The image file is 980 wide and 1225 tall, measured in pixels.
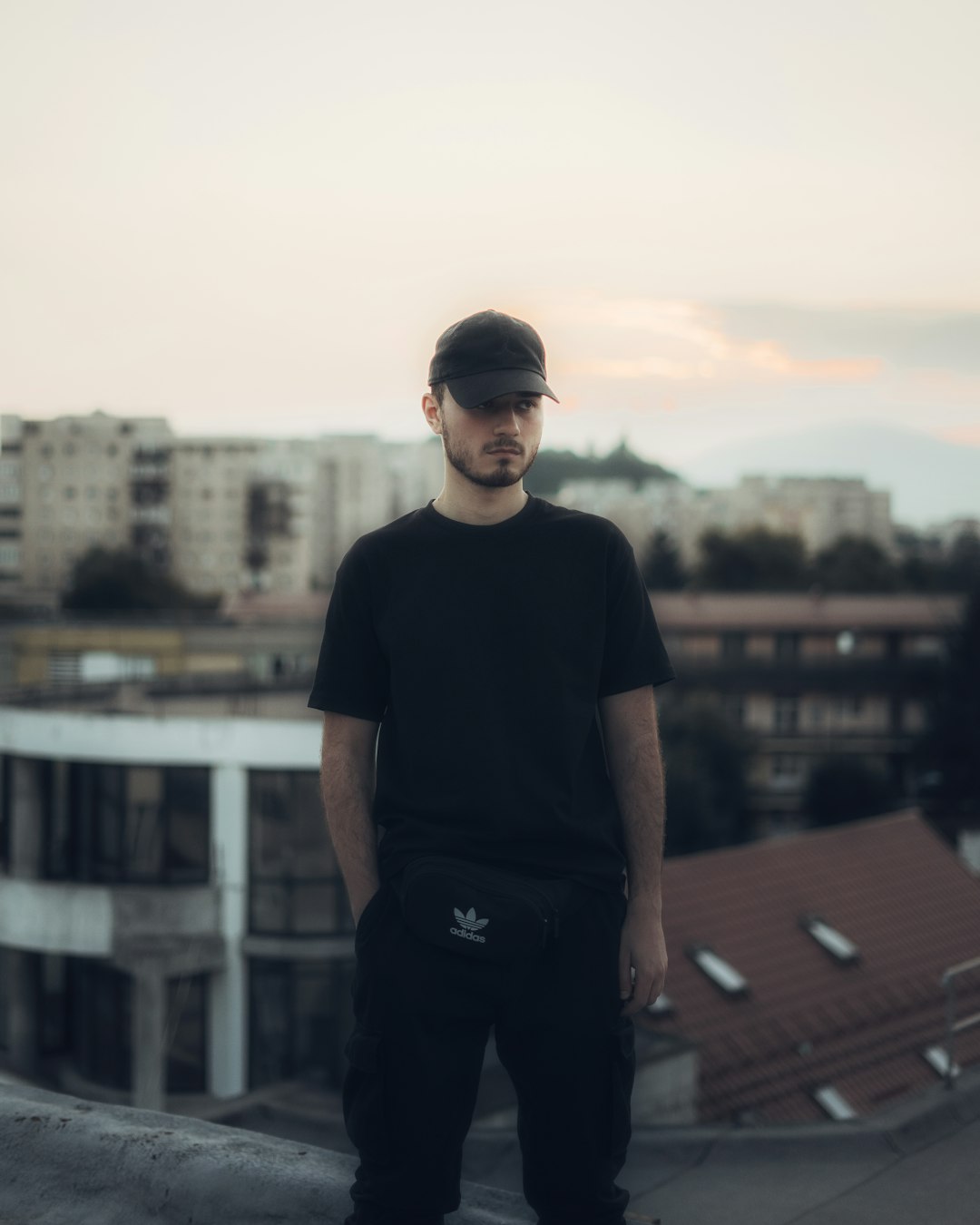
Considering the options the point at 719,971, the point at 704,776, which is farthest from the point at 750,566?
the point at 719,971

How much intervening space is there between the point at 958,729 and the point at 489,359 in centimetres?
4449

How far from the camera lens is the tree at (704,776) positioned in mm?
38688

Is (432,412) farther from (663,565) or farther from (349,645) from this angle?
(663,565)

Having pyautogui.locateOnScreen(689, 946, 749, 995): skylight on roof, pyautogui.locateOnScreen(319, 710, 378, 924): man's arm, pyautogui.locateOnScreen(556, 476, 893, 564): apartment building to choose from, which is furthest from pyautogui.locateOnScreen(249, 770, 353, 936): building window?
pyautogui.locateOnScreen(556, 476, 893, 564): apartment building

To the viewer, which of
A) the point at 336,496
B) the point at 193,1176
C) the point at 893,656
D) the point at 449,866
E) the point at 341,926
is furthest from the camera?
the point at 336,496

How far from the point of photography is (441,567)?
2391 mm

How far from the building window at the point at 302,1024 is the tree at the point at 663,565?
57.7 meters

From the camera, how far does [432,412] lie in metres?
2.54

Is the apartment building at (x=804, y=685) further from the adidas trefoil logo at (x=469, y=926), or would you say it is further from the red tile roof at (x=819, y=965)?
the adidas trefoil logo at (x=469, y=926)

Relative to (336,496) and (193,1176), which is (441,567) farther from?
(336,496)

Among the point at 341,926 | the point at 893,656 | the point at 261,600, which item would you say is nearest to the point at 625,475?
the point at 261,600

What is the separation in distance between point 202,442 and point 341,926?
87042 mm

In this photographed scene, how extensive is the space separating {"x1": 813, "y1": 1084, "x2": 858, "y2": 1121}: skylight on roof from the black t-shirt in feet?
44.6

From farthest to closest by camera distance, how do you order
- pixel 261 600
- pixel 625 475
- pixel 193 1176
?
pixel 625 475 < pixel 261 600 < pixel 193 1176
